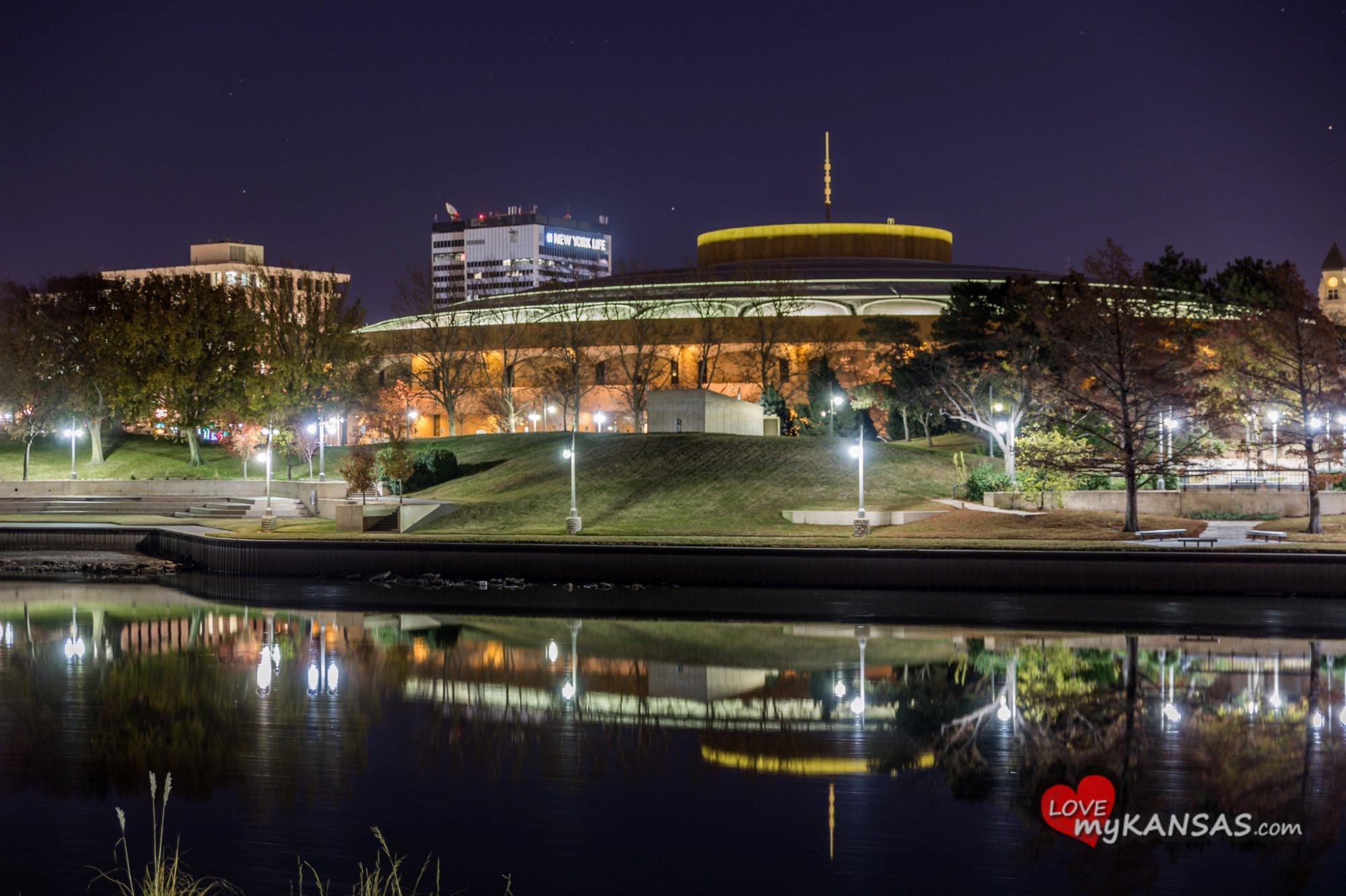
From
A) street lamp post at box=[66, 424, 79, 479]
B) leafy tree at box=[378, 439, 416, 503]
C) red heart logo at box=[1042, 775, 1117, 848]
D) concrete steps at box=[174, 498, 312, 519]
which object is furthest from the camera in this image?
street lamp post at box=[66, 424, 79, 479]

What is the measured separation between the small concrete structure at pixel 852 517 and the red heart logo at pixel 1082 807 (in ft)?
90.6

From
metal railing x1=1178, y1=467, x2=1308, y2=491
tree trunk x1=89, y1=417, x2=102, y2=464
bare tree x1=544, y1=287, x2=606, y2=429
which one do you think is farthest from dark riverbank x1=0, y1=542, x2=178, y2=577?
bare tree x1=544, y1=287, x2=606, y2=429

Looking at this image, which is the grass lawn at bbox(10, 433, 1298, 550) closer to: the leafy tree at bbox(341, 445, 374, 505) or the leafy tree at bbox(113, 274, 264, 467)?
the leafy tree at bbox(341, 445, 374, 505)

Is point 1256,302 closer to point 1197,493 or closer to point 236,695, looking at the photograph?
point 1197,493

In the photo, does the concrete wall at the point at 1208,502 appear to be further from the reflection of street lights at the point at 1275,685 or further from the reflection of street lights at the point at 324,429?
the reflection of street lights at the point at 324,429

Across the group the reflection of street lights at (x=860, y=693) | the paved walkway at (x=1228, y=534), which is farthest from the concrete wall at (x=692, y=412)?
the reflection of street lights at (x=860, y=693)

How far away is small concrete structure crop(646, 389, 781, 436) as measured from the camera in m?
55.7

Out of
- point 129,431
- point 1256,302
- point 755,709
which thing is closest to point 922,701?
point 755,709

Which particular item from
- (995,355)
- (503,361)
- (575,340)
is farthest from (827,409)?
(503,361)

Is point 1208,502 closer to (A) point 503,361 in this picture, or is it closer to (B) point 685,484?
(B) point 685,484

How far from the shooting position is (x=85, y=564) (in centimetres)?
3747

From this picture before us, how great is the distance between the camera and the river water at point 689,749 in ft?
35.3

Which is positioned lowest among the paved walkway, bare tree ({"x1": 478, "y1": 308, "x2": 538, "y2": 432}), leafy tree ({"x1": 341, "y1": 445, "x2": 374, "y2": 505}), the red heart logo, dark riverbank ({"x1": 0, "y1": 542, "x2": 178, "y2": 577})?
the red heart logo

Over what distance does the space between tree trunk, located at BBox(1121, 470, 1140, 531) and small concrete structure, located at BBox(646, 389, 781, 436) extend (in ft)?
71.9
